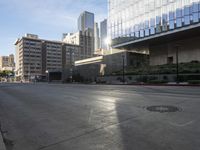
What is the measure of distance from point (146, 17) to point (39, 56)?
113 meters

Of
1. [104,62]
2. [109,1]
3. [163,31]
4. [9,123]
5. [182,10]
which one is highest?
[109,1]

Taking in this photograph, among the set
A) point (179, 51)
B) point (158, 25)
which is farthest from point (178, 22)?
point (179, 51)

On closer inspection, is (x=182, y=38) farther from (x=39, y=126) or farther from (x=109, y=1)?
(x=39, y=126)

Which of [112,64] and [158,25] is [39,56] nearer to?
[112,64]

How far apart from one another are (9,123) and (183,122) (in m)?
6.14

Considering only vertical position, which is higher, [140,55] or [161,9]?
[161,9]

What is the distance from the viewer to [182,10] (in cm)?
4709

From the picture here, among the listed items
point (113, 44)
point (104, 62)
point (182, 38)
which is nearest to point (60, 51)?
point (104, 62)

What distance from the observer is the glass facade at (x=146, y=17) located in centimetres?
4616

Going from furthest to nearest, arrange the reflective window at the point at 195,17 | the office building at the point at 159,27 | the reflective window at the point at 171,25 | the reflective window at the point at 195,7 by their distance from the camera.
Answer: the reflective window at the point at 171,25
the office building at the point at 159,27
the reflective window at the point at 195,7
the reflective window at the point at 195,17

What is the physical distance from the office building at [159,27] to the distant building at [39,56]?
266 feet

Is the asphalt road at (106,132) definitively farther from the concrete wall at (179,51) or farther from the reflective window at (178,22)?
the concrete wall at (179,51)

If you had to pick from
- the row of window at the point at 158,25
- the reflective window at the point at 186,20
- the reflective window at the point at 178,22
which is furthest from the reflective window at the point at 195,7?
the reflective window at the point at 178,22

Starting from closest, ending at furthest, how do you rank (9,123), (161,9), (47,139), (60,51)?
(47,139) < (9,123) < (161,9) < (60,51)
